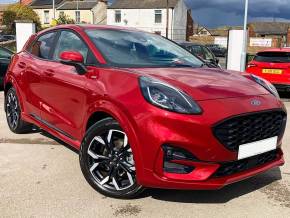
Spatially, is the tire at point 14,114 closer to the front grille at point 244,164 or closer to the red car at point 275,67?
the front grille at point 244,164

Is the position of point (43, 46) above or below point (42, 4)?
below

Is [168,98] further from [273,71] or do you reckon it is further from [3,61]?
[3,61]

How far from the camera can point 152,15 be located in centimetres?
5422

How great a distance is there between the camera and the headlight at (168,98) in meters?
3.31

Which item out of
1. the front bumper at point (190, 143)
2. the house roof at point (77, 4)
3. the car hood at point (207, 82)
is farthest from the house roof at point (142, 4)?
the front bumper at point (190, 143)

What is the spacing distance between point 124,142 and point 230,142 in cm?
88

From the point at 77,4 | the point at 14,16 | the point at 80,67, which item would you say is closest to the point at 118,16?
the point at 77,4

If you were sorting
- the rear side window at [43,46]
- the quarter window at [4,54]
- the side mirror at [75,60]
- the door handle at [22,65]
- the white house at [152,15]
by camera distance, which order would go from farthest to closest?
the white house at [152,15] → the quarter window at [4,54] → the door handle at [22,65] → the rear side window at [43,46] → the side mirror at [75,60]

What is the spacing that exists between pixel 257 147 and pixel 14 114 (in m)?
3.70

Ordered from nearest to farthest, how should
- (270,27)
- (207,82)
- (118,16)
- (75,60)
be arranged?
(207,82), (75,60), (118,16), (270,27)

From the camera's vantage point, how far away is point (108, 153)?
3826mm

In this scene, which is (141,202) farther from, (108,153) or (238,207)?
(238,207)

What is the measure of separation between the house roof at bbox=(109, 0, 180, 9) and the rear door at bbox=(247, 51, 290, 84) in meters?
43.8

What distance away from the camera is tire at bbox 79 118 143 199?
3.67 m
